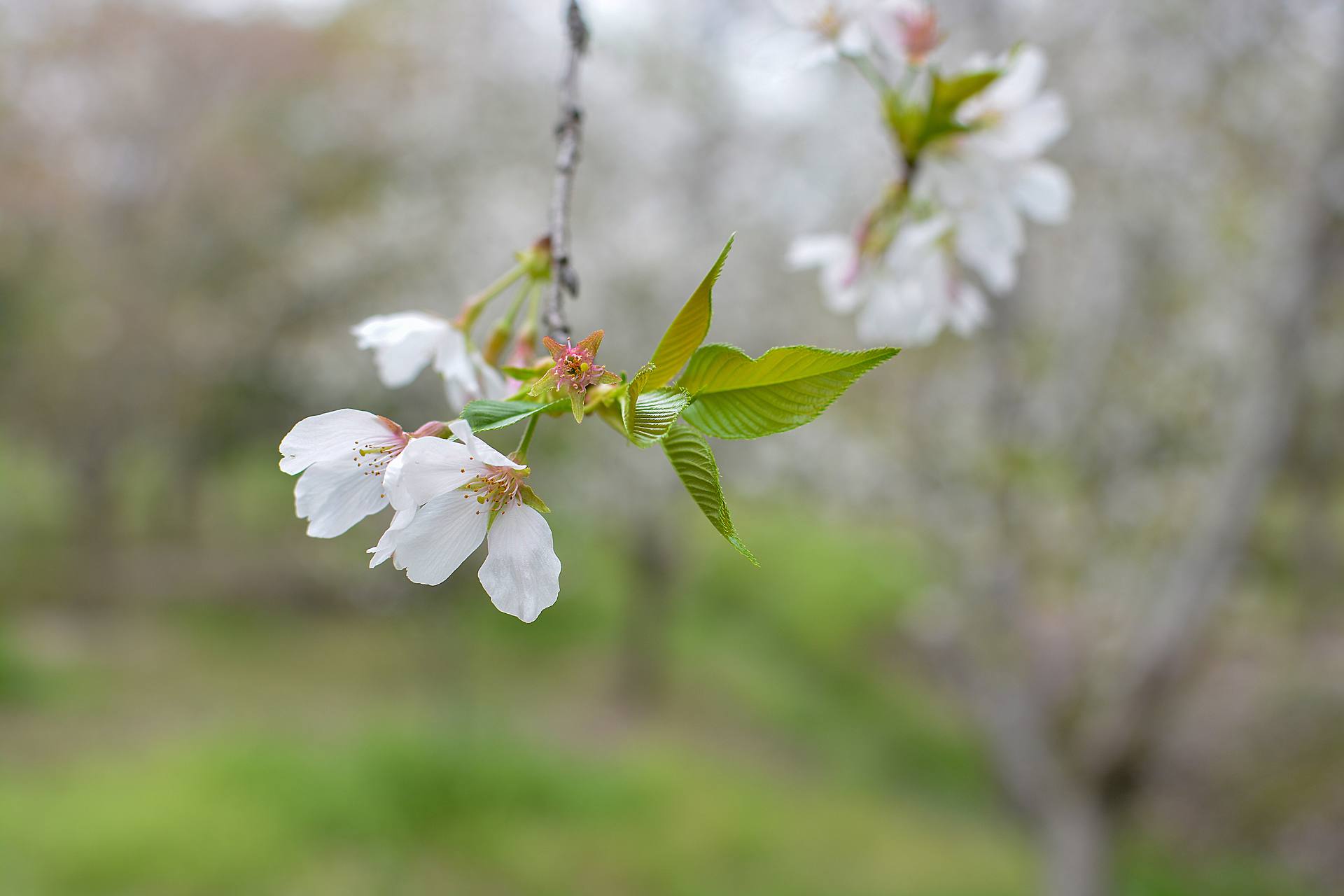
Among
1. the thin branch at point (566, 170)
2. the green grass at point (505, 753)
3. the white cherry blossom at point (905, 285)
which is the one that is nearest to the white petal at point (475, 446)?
the thin branch at point (566, 170)

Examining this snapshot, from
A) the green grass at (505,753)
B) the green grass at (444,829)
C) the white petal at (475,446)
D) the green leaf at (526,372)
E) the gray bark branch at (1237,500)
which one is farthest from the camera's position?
the green grass at (505,753)

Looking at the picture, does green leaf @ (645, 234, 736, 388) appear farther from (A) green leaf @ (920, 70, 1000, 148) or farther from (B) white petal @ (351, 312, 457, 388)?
(A) green leaf @ (920, 70, 1000, 148)

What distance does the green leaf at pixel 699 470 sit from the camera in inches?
15.4

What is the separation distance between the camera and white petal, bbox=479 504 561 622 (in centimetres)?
44

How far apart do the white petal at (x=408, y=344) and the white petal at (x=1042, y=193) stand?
46cm

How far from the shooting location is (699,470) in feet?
1.32

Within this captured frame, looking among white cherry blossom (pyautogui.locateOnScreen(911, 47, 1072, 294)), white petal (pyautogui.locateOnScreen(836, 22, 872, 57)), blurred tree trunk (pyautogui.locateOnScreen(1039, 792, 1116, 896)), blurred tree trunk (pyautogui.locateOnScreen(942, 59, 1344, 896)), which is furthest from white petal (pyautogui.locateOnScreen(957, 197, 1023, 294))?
blurred tree trunk (pyautogui.locateOnScreen(1039, 792, 1116, 896))

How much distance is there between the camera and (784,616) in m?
7.27

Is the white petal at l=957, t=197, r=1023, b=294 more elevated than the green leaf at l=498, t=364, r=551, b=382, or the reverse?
the white petal at l=957, t=197, r=1023, b=294

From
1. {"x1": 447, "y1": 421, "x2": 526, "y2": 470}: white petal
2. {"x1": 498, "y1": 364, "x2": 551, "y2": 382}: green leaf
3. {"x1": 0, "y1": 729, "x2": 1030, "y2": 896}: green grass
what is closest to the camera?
{"x1": 447, "y1": 421, "x2": 526, "y2": 470}: white petal

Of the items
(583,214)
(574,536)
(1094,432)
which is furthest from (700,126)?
(1094,432)

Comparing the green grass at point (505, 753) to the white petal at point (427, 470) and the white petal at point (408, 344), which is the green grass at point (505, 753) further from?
the white petal at point (427, 470)

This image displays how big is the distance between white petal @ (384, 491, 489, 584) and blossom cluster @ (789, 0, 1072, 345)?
1.35ft

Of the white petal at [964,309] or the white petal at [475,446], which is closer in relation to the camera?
the white petal at [475,446]
